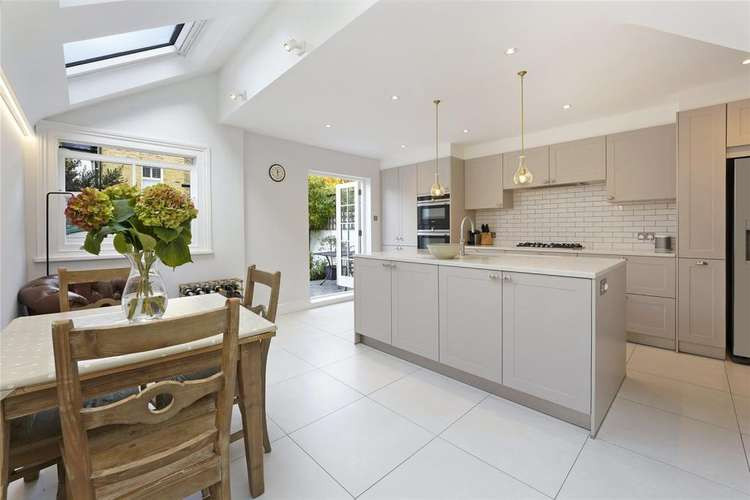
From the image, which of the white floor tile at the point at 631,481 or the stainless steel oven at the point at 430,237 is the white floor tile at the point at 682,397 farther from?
the stainless steel oven at the point at 430,237

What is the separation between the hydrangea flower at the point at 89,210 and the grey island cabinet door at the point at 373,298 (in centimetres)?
209

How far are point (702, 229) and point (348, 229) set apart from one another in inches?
190

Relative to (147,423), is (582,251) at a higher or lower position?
higher

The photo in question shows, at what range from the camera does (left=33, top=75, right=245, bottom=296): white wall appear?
10.7 feet

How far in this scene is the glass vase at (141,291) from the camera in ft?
4.44

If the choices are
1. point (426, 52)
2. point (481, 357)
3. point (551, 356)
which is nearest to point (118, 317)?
point (481, 357)

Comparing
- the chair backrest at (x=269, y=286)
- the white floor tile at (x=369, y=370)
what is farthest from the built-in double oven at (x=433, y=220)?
the chair backrest at (x=269, y=286)

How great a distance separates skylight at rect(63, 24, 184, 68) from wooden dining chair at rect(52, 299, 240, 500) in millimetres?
3153

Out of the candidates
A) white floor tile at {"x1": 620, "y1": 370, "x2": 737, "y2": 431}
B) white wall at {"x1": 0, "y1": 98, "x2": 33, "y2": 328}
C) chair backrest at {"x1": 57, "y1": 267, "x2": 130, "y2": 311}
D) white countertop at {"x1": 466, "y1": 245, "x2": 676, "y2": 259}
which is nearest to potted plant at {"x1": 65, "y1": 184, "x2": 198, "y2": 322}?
chair backrest at {"x1": 57, "y1": 267, "x2": 130, "y2": 311}

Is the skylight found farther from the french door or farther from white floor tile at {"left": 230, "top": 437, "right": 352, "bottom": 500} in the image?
white floor tile at {"left": 230, "top": 437, "right": 352, "bottom": 500}

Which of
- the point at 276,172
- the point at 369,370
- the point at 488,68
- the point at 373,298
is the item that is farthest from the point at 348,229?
the point at 488,68

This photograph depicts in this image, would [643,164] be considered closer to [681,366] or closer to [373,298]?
[681,366]

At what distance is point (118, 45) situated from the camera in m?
3.05

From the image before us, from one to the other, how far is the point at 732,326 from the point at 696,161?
61.7 inches
